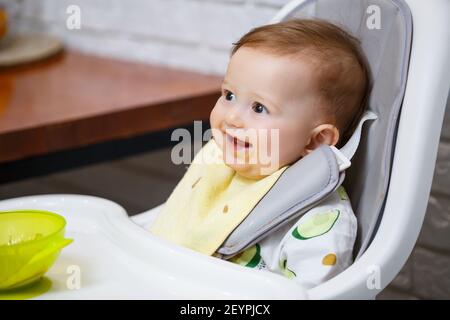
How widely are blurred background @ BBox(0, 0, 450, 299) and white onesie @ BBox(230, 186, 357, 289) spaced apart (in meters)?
0.44

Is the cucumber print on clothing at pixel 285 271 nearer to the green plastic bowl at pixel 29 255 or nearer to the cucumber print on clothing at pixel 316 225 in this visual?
the cucumber print on clothing at pixel 316 225

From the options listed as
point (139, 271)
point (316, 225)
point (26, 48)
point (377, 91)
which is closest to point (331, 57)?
point (377, 91)

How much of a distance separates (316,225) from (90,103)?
70cm

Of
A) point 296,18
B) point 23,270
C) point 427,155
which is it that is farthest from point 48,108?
point 427,155

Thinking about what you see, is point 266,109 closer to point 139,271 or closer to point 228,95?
point 228,95

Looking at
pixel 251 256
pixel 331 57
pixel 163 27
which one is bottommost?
pixel 251 256

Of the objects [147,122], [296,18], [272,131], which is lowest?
[147,122]

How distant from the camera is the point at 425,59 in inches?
32.5

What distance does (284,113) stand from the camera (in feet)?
2.86

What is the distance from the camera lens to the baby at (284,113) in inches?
33.8

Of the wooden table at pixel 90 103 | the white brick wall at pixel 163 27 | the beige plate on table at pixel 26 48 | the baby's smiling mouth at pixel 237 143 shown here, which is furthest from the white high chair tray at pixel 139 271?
the beige plate on table at pixel 26 48
